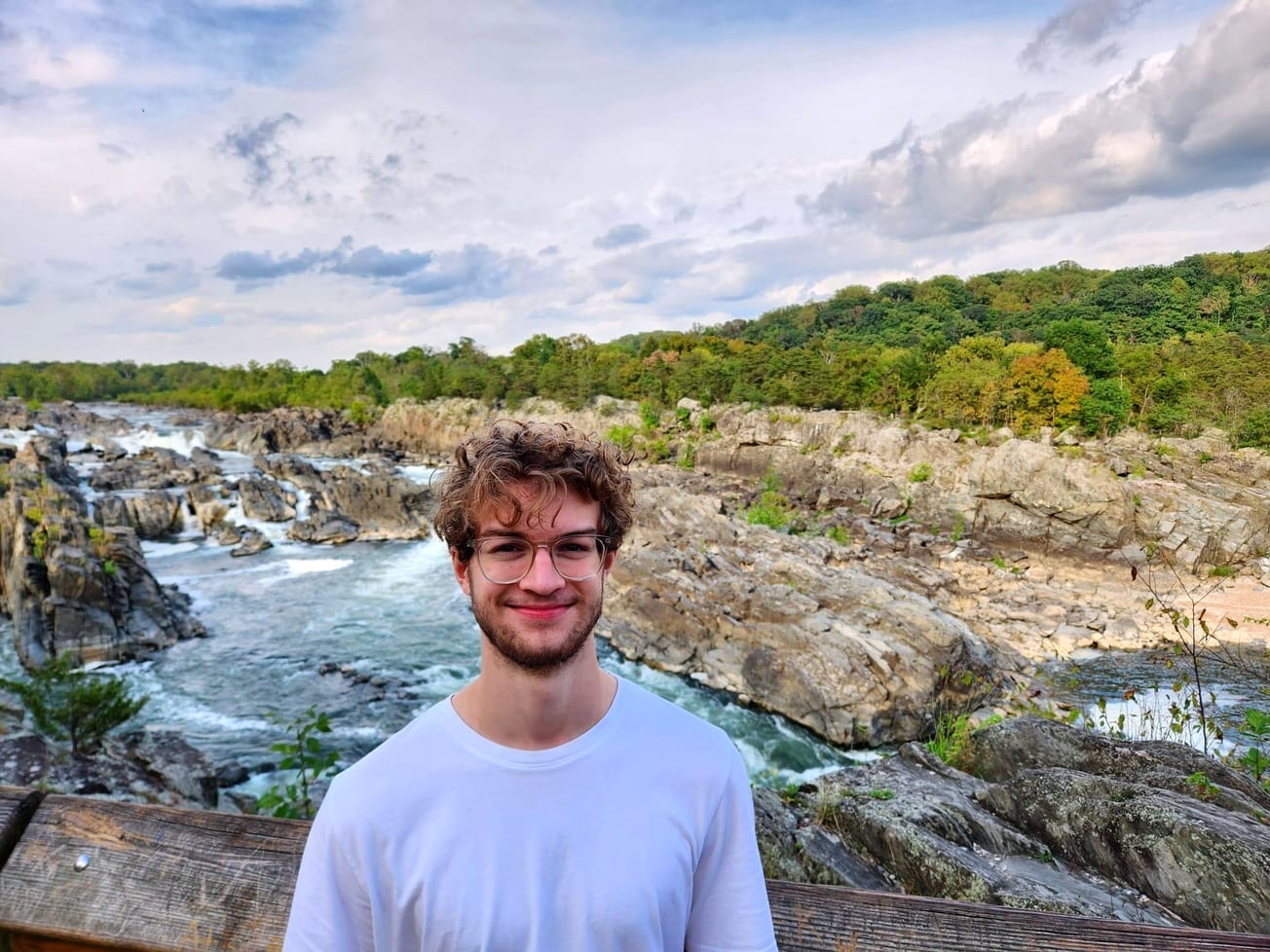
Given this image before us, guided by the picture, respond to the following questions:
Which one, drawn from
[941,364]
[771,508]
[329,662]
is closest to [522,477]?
[329,662]

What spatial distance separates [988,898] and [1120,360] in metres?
40.2

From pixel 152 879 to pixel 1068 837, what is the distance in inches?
131

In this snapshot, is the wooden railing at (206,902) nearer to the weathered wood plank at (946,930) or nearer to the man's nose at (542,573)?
the weathered wood plank at (946,930)

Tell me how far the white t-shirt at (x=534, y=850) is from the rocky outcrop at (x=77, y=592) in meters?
16.7

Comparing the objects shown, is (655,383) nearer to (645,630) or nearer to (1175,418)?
(1175,418)

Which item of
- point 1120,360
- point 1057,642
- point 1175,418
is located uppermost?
point 1120,360

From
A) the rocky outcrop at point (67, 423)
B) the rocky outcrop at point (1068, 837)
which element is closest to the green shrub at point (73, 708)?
the rocky outcrop at point (1068, 837)

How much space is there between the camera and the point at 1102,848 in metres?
2.70

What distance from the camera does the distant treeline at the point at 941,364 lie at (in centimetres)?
3181

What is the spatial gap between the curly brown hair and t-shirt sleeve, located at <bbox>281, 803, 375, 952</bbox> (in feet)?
1.69

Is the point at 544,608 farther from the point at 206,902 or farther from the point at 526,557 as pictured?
the point at 206,902

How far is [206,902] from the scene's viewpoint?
3.99ft

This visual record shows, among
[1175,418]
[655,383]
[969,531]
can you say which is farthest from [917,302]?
[969,531]

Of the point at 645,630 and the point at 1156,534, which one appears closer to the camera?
the point at 645,630
